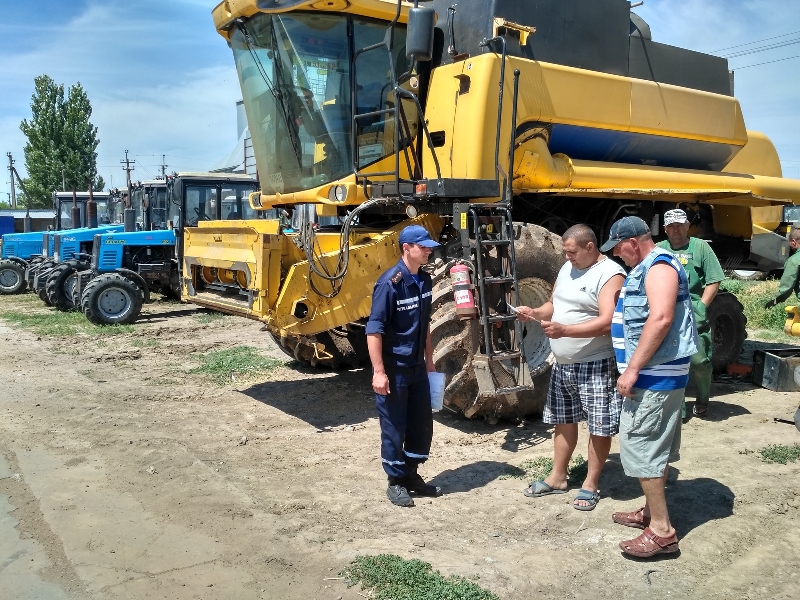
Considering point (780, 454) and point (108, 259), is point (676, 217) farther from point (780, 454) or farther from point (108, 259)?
point (108, 259)

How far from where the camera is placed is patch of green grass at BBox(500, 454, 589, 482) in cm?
488

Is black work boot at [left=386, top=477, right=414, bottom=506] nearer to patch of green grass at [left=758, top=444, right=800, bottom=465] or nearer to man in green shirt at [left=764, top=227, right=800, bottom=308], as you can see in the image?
patch of green grass at [left=758, top=444, right=800, bottom=465]

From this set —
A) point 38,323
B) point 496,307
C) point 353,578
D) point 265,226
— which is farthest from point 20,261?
point 353,578

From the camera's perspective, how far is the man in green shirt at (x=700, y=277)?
594 centimetres

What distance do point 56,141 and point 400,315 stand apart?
48634mm

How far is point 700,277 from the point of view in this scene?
6.03 m

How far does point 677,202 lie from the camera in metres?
7.48

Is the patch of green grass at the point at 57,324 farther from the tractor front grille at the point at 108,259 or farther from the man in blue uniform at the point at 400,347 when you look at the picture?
the man in blue uniform at the point at 400,347

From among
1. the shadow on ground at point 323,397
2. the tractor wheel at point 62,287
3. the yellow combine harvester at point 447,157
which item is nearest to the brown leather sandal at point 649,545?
the yellow combine harvester at point 447,157

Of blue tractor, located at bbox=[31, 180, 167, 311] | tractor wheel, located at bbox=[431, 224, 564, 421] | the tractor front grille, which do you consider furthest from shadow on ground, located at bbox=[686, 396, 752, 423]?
blue tractor, located at bbox=[31, 180, 167, 311]

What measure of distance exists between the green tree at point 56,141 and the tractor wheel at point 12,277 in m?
30.8

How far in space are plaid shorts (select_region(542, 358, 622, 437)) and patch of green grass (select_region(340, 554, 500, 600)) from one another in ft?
4.50

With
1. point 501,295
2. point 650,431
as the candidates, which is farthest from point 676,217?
point 650,431

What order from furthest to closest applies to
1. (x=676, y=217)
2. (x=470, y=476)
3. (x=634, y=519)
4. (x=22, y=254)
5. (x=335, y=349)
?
1. (x=22, y=254)
2. (x=335, y=349)
3. (x=676, y=217)
4. (x=470, y=476)
5. (x=634, y=519)
